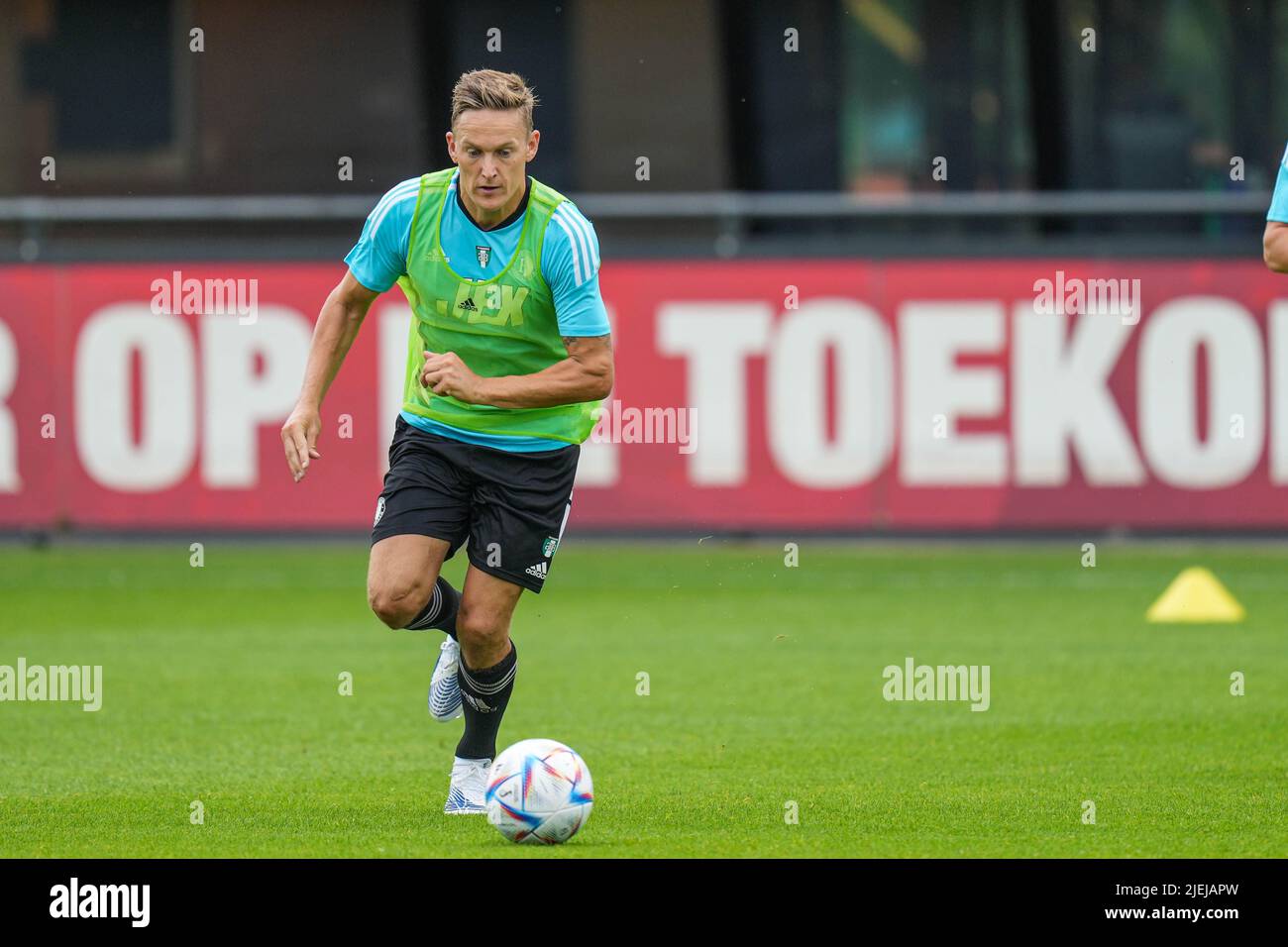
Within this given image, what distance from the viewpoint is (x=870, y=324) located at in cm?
1622

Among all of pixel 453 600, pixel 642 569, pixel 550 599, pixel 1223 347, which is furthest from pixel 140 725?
pixel 1223 347

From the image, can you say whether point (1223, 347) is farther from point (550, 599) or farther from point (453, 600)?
point (453, 600)

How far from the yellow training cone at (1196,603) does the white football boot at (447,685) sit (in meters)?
6.47

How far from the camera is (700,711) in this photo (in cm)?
1001

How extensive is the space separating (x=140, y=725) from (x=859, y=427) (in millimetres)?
7651

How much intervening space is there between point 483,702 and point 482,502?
67 centimetres

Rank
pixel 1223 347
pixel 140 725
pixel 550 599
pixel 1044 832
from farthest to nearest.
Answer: pixel 1223 347 → pixel 550 599 → pixel 140 725 → pixel 1044 832

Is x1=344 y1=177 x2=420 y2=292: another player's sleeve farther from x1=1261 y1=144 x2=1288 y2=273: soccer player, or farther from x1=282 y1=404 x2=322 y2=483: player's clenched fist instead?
x1=1261 y1=144 x2=1288 y2=273: soccer player

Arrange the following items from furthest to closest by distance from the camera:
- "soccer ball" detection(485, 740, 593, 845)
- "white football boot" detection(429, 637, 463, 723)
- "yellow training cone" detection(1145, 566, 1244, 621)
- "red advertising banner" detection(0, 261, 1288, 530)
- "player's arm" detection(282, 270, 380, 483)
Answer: "red advertising banner" detection(0, 261, 1288, 530), "yellow training cone" detection(1145, 566, 1244, 621), "white football boot" detection(429, 637, 463, 723), "player's arm" detection(282, 270, 380, 483), "soccer ball" detection(485, 740, 593, 845)

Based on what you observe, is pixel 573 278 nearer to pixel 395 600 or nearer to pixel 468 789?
pixel 395 600

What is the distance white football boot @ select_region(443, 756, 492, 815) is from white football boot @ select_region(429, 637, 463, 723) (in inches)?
14.4

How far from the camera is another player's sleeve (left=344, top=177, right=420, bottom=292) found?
24.4 ft

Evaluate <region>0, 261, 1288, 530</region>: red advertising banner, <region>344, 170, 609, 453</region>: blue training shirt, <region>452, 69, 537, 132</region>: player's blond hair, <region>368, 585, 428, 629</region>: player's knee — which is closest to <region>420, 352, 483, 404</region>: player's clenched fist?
<region>344, 170, 609, 453</region>: blue training shirt

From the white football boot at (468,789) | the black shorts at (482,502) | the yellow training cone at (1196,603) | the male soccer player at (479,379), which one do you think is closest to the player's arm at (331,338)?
the male soccer player at (479,379)
